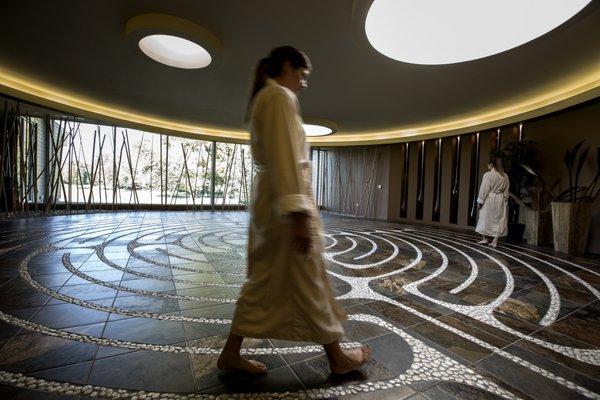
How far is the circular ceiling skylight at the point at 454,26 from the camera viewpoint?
10.8 ft

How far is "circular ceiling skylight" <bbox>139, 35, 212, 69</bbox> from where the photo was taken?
14.2ft

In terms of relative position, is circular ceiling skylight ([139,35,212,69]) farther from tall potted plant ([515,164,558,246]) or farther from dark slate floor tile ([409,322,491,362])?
tall potted plant ([515,164,558,246])

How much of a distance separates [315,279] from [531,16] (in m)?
4.18

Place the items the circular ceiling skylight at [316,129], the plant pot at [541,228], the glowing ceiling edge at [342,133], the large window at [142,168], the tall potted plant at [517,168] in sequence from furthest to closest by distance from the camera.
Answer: the circular ceiling skylight at [316,129]
the large window at [142,168]
the tall potted plant at [517,168]
the plant pot at [541,228]
the glowing ceiling edge at [342,133]

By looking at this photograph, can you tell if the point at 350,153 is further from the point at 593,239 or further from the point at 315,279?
the point at 315,279

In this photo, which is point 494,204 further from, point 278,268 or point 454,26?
point 278,268

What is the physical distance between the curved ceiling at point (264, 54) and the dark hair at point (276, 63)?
7.04 feet

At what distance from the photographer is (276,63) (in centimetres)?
126

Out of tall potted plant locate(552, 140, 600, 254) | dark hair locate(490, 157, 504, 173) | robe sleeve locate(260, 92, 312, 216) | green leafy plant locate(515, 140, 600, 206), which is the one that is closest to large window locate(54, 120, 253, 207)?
dark hair locate(490, 157, 504, 173)

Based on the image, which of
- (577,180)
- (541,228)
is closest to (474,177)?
(541,228)

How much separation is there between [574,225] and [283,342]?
5.63 metres

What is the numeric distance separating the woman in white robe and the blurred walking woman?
17.0 ft

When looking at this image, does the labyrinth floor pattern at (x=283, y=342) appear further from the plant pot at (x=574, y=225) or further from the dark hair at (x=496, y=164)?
the dark hair at (x=496, y=164)

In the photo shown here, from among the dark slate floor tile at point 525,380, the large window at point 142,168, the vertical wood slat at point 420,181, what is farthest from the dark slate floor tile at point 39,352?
the vertical wood slat at point 420,181
